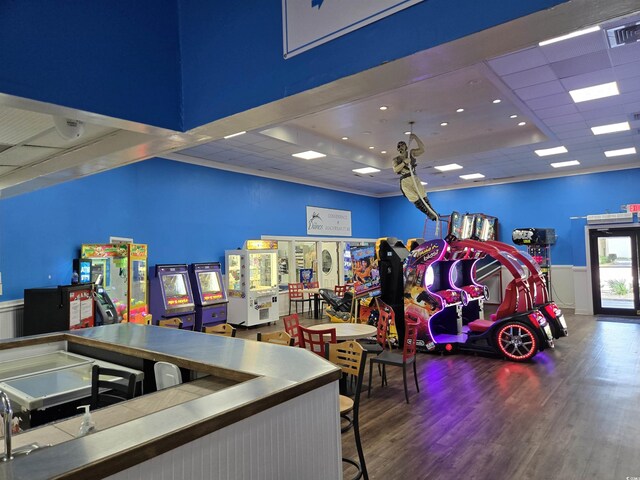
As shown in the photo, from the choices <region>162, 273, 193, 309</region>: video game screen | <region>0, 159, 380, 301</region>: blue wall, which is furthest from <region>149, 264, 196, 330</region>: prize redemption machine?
<region>0, 159, 380, 301</region>: blue wall

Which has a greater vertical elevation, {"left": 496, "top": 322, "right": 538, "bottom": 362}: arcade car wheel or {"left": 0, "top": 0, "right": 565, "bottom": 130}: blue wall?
{"left": 0, "top": 0, "right": 565, "bottom": 130}: blue wall

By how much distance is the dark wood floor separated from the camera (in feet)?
10.0

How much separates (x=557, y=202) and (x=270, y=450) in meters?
11.6

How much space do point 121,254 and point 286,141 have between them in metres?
3.35

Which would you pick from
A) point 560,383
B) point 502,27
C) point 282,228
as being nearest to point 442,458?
point 560,383

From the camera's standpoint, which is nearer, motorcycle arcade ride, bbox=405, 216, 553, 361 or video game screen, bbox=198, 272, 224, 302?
motorcycle arcade ride, bbox=405, 216, 553, 361

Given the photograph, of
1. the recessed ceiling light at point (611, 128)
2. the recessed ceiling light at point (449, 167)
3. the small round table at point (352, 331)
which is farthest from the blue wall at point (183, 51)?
the recessed ceiling light at point (449, 167)

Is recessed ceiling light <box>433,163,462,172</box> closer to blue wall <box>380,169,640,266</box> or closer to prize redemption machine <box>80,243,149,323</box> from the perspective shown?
blue wall <box>380,169,640,266</box>

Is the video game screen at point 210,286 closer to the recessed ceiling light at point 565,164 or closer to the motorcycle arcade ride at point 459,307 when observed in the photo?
the motorcycle arcade ride at point 459,307

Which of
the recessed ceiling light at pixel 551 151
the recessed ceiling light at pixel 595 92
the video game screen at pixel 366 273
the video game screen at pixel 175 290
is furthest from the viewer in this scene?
the recessed ceiling light at pixel 551 151

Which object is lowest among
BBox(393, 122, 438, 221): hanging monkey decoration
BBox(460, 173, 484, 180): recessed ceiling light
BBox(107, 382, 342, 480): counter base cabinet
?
BBox(107, 382, 342, 480): counter base cabinet

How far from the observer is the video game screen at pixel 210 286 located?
26.9 feet

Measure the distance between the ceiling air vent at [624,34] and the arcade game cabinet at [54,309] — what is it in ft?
22.0

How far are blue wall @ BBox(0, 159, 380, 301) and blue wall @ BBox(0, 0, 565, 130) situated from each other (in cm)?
448
